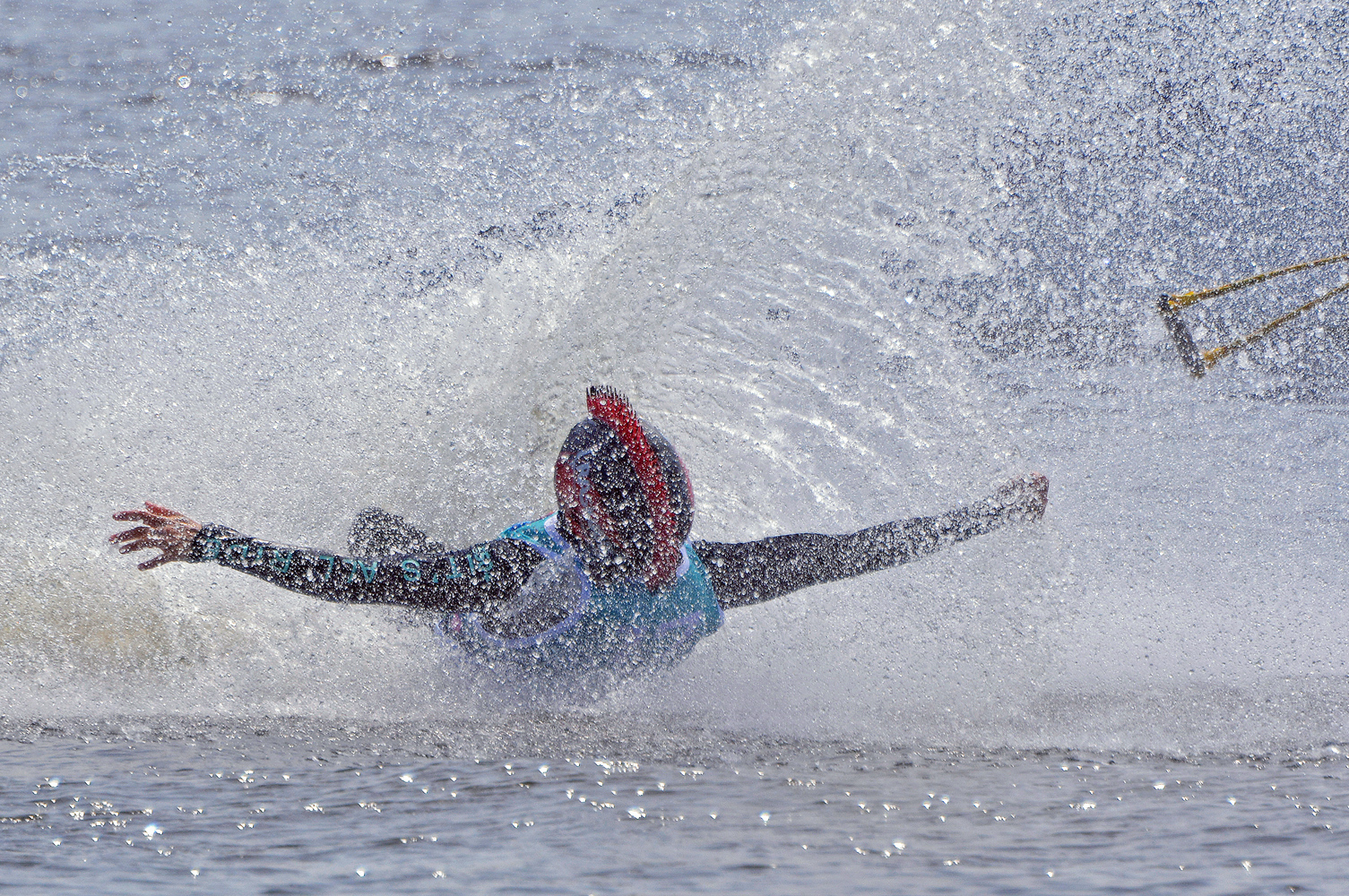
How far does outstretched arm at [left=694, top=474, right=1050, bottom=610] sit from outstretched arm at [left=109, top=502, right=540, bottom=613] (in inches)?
32.3

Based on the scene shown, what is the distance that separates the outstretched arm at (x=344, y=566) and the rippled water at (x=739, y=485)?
38 cm

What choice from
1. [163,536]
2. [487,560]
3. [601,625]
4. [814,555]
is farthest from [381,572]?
[814,555]

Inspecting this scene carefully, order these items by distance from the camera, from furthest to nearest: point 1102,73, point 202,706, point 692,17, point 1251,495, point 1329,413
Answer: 1. point 692,17
2. point 1102,73
3. point 1329,413
4. point 1251,495
5. point 202,706

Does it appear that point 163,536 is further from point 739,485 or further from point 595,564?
point 739,485

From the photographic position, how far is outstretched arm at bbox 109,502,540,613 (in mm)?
4020

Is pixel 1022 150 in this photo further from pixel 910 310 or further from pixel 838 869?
pixel 838 869

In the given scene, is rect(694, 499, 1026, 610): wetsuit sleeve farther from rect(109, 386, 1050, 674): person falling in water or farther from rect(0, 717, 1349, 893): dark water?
rect(0, 717, 1349, 893): dark water

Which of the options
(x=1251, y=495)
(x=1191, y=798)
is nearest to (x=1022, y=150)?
(x=1251, y=495)

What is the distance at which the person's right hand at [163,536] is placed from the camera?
3.98 m

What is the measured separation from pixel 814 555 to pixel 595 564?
31.6 inches

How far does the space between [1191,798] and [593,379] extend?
4109 millimetres

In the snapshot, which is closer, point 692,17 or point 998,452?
point 998,452

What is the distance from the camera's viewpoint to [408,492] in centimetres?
670

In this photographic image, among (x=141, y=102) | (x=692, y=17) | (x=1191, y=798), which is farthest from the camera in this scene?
(x=692, y=17)
